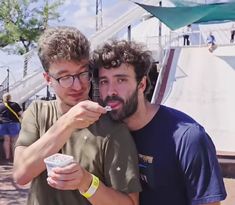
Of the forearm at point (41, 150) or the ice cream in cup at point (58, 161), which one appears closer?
the ice cream in cup at point (58, 161)

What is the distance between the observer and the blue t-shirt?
75.5 inches

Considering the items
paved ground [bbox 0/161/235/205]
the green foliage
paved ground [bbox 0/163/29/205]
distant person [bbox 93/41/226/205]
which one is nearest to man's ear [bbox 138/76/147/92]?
distant person [bbox 93/41/226/205]

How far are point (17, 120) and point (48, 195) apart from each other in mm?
7805

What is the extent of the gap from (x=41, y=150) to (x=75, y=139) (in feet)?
0.53

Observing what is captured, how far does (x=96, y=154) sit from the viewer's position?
1918 millimetres

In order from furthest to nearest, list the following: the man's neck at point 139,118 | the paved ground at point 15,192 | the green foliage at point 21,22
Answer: the green foliage at point 21,22
the paved ground at point 15,192
the man's neck at point 139,118

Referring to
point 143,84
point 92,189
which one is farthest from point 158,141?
point 92,189

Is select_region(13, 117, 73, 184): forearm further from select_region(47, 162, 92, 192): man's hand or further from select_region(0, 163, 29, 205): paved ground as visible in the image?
select_region(0, 163, 29, 205): paved ground

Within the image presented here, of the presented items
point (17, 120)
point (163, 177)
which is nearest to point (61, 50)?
point (163, 177)

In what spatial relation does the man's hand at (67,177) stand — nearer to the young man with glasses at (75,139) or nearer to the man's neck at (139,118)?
the young man with glasses at (75,139)

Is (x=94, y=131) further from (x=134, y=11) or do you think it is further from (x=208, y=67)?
(x=134, y=11)

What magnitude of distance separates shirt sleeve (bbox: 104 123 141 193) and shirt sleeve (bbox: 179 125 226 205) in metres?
0.21

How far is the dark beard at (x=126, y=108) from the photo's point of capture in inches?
76.0

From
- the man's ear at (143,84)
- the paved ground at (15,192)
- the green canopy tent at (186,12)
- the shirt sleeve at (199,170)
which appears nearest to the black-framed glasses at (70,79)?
the man's ear at (143,84)
